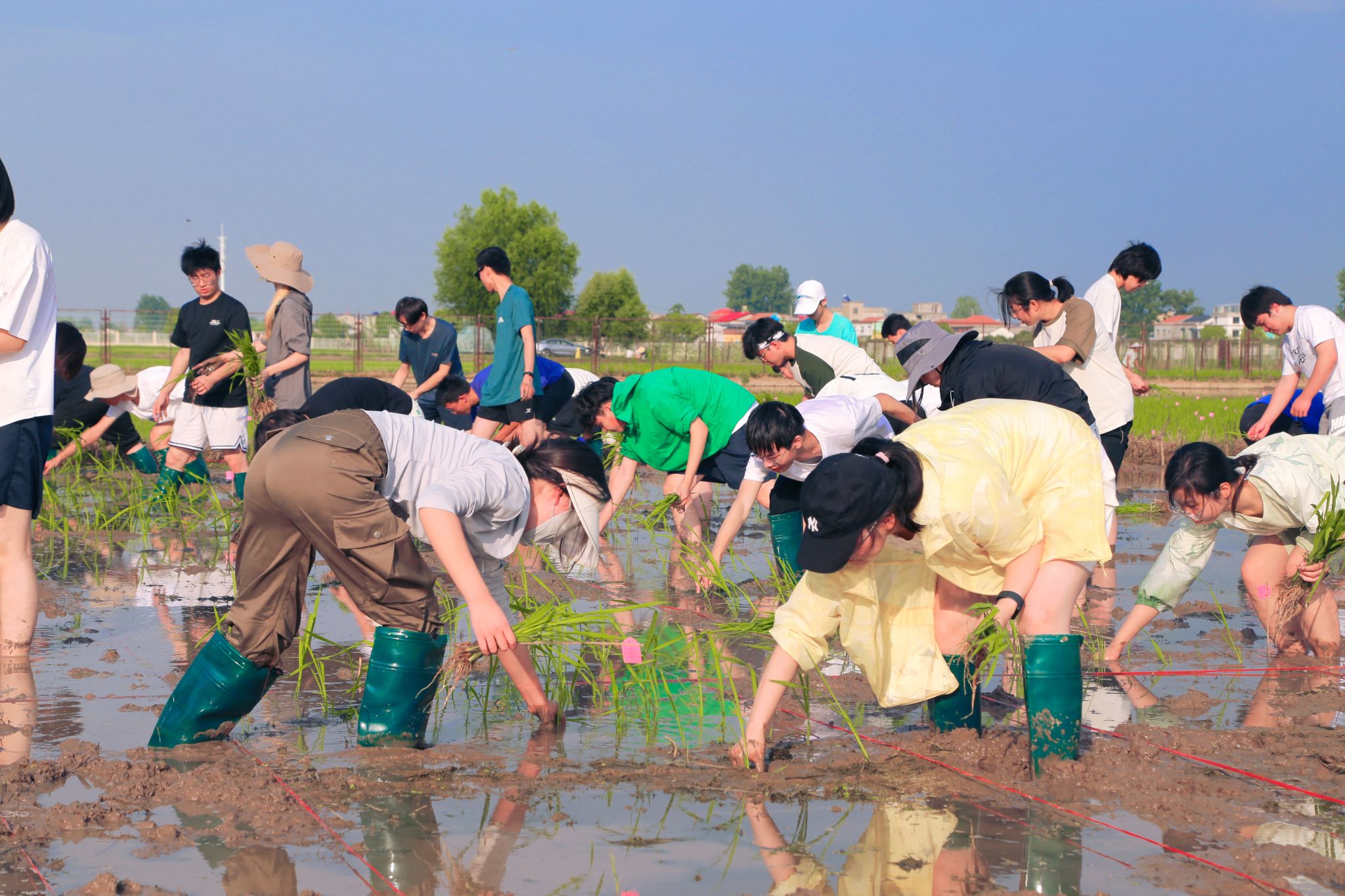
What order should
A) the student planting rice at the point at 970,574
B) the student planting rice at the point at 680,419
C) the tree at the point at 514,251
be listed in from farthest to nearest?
the tree at the point at 514,251 < the student planting rice at the point at 680,419 < the student planting rice at the point at 970,574

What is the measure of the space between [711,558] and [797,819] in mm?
1642

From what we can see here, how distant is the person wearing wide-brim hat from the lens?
23.5 ft

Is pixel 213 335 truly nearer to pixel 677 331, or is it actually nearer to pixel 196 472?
pixel 196 472

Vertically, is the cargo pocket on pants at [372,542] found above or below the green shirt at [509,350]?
below

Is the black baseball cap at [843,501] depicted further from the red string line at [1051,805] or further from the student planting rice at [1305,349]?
the student planting rice at [1305,349]

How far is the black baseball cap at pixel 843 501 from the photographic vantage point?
9.20ft

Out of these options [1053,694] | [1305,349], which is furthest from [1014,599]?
[1305,349]

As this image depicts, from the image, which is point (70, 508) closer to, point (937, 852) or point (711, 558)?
point (711, 558)

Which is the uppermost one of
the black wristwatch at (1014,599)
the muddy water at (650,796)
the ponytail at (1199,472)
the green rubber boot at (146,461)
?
the ponytail at (1199,472)

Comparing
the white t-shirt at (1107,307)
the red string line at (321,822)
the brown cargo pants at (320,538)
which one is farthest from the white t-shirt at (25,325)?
the white t-shirt at (1107,307)

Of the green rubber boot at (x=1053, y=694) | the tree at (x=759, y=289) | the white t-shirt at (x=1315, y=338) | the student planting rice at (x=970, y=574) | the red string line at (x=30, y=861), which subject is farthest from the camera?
the tree at (x=759, y=289)

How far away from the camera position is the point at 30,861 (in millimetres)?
2674

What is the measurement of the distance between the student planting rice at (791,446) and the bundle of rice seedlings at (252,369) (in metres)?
3.23

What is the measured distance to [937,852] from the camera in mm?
2848
